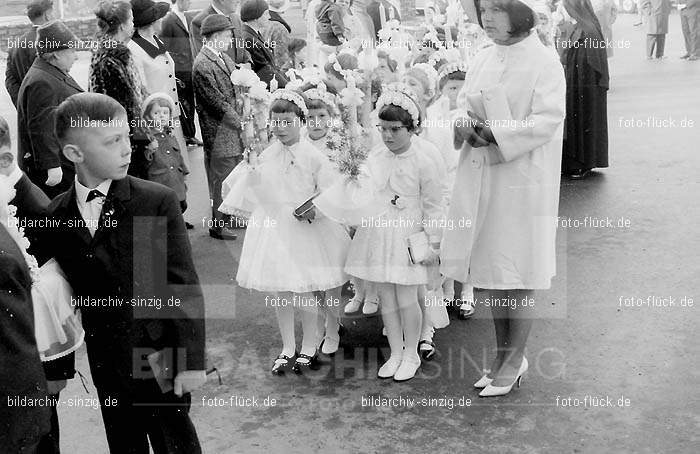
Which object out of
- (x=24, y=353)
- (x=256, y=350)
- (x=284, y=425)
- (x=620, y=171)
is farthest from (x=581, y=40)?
(x=24, y=353)

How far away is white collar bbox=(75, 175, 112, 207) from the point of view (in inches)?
130

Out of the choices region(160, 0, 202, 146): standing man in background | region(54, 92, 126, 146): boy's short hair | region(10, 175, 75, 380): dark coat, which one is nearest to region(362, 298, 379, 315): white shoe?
region(10, 175, 75, 380): dark coat

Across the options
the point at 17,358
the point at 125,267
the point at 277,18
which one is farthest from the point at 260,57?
the point at 17,358

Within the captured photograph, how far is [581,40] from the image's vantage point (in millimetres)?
9297

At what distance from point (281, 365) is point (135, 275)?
2124 mm

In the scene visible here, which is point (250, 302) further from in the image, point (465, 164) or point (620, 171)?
point (620, 171)

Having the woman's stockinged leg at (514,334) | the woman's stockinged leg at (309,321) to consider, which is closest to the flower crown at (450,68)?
the woman's stockinged leg at (309,321)

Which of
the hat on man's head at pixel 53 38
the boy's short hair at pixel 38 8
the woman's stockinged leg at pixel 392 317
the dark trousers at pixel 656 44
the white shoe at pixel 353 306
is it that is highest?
the dark trousers at pixel 656 44

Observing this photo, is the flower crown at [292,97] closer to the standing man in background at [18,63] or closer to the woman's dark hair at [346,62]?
the woman's dark hair at [346,62]

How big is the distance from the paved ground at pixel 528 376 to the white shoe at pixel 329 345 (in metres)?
0.07

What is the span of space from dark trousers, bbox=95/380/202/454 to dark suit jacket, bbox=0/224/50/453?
0.47 m

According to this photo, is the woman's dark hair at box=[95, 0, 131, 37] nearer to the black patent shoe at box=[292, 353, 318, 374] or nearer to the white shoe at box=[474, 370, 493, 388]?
the black patent shoe at box=[292, 353, 318, 374]

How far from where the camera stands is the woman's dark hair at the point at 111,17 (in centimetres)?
675

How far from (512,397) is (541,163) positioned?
1.22 m
